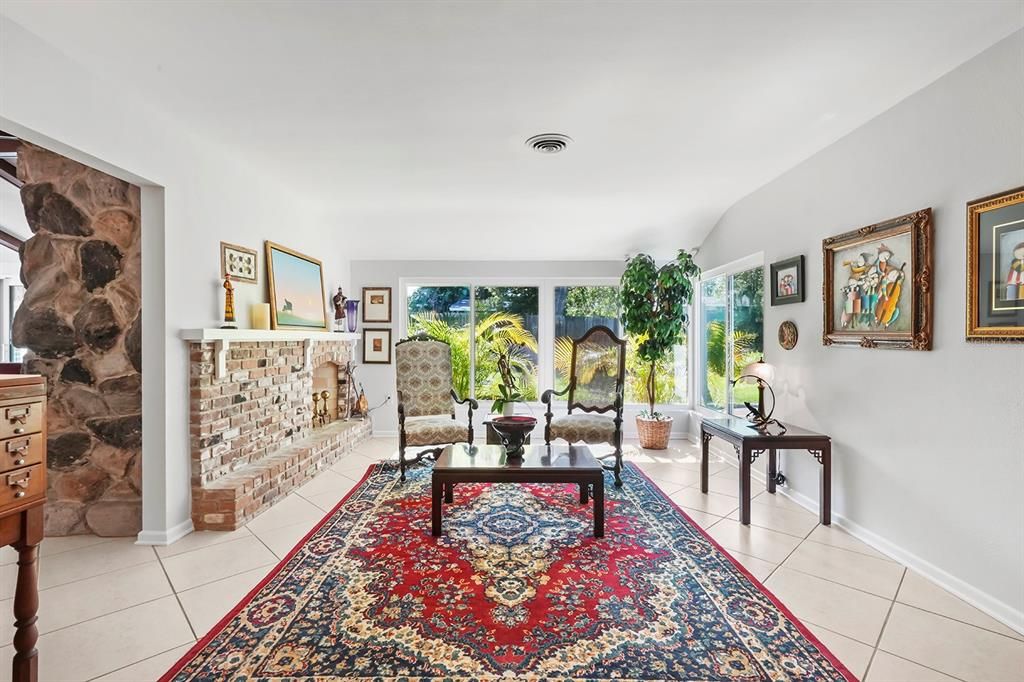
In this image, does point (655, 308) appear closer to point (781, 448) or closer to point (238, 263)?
point (781, 448)

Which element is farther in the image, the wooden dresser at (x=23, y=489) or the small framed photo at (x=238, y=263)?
the small framed photo at (x=238, y=263)

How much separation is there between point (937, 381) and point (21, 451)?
389 centimetres

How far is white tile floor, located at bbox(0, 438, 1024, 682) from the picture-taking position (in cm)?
185

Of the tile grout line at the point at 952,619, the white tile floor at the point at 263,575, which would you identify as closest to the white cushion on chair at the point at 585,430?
the white tile floor at the point at 263,575

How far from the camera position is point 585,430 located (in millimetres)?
4203

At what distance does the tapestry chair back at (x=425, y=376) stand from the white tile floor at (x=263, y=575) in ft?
4.92

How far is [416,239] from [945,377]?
4642 millimetres

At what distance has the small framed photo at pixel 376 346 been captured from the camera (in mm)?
5934

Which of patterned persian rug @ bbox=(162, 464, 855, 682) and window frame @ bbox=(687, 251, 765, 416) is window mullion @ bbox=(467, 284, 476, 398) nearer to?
window frame @ bbox=(687, 251, 765, 416)

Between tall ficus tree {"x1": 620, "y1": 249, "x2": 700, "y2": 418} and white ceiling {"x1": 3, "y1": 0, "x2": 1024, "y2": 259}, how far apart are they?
1.27 meters

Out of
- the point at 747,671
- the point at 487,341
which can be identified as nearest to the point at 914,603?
the point at 747,671

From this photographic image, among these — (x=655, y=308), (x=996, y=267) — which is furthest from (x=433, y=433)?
(x=996, y=267)

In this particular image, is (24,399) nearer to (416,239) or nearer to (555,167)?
(555,167)

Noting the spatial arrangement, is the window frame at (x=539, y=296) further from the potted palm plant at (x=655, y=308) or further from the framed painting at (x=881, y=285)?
the framed painting at (x=881, y=285)
